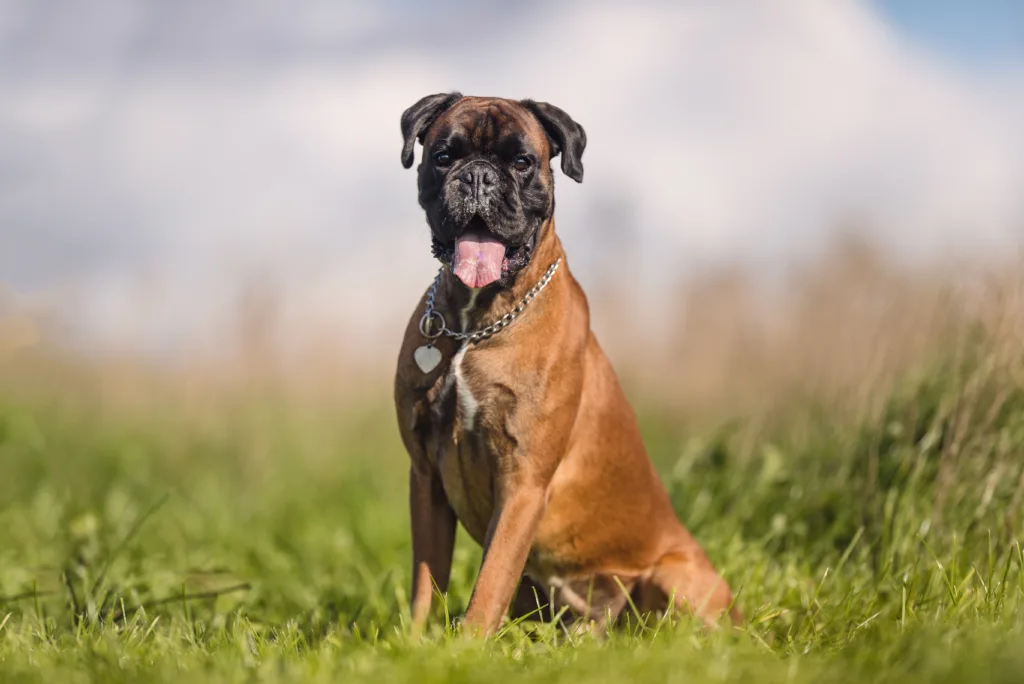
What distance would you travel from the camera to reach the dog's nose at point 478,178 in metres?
3.69

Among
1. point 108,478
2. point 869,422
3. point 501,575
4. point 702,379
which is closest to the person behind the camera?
point 501,575

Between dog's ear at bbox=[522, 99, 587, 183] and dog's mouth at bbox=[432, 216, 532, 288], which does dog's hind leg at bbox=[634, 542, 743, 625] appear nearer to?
dog's mouth at bbox=[432, 216, 532, 288]

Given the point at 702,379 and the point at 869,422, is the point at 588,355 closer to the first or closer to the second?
the point at 869,422

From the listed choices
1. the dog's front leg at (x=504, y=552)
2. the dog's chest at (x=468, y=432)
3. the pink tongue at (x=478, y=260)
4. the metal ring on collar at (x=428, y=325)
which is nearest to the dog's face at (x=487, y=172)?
the pink tongue at (x=478, y=260)

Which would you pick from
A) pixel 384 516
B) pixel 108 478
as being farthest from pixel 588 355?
pixel 108 478

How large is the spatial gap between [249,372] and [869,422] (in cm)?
534

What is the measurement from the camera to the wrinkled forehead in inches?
151

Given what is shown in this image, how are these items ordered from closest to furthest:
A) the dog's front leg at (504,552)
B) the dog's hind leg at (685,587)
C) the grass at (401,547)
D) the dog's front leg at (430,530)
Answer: the grass at (401,547), the dog's front leg at (504,552), the dog's front leg at (430,530), the dog's hind leg at (685,587)

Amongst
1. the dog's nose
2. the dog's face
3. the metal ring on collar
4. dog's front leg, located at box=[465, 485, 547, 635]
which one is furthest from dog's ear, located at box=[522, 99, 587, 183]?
dog's front leg, located at box=[465, 485, 547, 635]

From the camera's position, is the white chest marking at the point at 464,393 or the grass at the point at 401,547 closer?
the grass at the point at 401,547

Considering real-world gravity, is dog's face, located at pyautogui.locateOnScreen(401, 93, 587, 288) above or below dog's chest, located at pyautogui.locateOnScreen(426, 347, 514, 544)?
above

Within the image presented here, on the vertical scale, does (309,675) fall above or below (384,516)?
above

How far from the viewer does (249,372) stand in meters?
8.90

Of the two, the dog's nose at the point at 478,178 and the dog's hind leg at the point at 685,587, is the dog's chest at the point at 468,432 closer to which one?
the dog's nose at the point at 478,178
